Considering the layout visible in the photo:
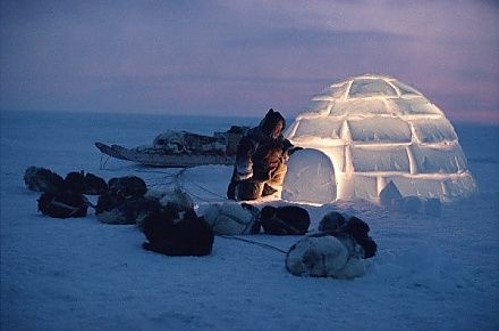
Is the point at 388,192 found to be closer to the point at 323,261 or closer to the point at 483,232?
the point at 483,232

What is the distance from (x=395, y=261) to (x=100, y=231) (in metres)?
3.21

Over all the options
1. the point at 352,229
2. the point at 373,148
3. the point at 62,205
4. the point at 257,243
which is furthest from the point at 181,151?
the point at 352,229

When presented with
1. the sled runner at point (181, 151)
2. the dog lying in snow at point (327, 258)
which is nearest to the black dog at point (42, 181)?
the sled runner at point (181, 151)

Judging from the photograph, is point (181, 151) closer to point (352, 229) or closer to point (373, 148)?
point (373, 148)

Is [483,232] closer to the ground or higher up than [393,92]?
closer to the ground

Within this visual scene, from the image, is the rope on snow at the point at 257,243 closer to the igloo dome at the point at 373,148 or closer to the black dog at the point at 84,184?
the igloo dome at the point at 373,148

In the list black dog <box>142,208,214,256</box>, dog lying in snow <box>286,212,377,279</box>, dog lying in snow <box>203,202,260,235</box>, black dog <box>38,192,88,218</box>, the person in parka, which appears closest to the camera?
dog lying in snow <box>286,212,377,279</box>

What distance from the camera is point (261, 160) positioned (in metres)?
8.44

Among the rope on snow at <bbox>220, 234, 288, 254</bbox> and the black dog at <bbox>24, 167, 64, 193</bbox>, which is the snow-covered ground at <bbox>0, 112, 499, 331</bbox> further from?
the black dog at <bbox>24, 167, 64, 193</bbox>

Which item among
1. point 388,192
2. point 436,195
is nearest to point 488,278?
point 388,192

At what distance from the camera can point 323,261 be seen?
4.52 metres

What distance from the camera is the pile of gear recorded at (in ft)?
15.0

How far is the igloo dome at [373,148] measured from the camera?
827 cm

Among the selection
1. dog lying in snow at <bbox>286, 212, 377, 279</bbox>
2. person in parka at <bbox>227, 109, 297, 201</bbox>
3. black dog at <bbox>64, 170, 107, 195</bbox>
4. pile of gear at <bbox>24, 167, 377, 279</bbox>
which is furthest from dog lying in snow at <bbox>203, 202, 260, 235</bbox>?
black dog at <bbox>64, 170, 107, 195</bbox>
